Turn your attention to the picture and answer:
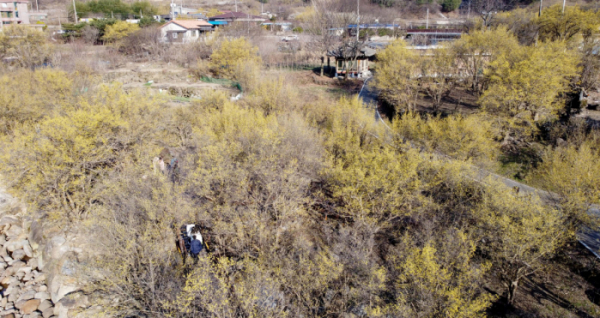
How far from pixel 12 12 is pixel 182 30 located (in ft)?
102

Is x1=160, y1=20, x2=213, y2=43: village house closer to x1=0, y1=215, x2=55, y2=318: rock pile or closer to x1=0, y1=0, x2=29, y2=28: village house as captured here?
x1=0, y1=0, x2=29, y2=28: village house

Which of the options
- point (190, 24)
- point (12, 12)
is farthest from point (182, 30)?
point (12, 12)

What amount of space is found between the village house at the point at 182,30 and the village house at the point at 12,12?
27825 mm

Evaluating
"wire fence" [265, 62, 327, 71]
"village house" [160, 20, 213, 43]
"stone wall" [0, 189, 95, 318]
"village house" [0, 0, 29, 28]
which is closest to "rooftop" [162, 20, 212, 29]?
"village house" [160, 20, 213, 43]

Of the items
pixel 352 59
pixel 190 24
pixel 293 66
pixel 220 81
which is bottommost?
pixel 220 81

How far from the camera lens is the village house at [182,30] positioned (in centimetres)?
5391

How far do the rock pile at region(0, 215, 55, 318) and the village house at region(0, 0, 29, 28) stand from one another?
5793 centimetres

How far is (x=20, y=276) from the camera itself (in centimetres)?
1667

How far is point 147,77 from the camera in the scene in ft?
137

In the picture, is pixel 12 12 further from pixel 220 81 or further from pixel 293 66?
pixel 293 66

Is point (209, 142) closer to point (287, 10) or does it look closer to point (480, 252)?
point (480, 252)

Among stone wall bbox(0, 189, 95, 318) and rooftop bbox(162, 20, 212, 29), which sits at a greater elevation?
rooftop bbox(162, 20, 212, 29)

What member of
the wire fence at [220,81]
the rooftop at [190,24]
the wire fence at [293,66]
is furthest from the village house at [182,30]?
the wire fence at [293,66]

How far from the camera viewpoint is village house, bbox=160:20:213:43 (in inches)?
2122
